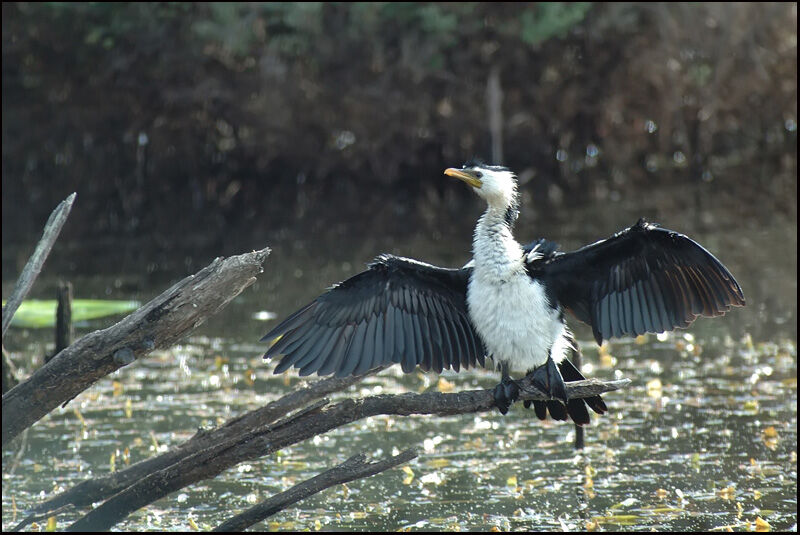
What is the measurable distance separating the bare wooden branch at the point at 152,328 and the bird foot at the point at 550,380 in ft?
3.71

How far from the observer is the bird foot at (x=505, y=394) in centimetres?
465

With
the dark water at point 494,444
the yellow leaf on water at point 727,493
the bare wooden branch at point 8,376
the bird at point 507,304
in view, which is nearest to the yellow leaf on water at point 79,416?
the dark water at point 494,444

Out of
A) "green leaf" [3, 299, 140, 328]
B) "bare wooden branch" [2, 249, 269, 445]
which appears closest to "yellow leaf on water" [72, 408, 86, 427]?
"green leaf" [3, 299, 140, 328]

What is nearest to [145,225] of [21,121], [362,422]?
[21,121]

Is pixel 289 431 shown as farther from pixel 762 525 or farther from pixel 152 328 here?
pixel 762 525

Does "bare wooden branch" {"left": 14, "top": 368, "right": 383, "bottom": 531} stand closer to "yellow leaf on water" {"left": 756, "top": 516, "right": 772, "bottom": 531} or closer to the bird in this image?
the bird

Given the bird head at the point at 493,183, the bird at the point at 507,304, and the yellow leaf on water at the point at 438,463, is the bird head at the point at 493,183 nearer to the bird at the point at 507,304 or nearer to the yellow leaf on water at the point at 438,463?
the bird at the point at 507,304

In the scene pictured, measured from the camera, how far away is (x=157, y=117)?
56.2 feet

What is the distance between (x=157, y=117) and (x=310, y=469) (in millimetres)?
11490

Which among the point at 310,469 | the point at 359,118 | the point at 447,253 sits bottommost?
the point at 310,469

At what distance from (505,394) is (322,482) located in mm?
749

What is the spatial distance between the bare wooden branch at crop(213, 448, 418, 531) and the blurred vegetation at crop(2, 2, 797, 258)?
10.4 meters

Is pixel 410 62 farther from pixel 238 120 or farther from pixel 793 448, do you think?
pixel 793 448

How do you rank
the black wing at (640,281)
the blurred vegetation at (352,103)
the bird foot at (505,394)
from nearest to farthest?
the bird foot at (505,394) → the black wing at (640,281) → the blurred vegetation at (352,103)
